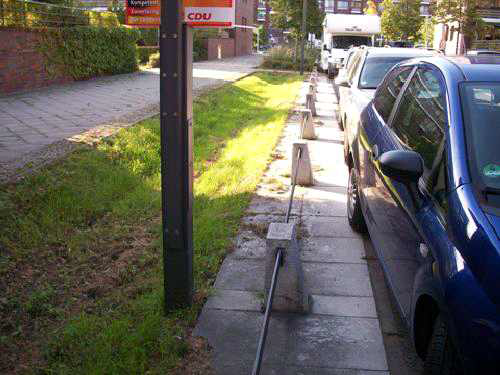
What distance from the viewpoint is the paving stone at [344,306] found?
4.27 meters

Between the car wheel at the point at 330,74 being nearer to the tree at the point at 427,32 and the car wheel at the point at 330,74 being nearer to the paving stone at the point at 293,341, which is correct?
the paving stone at the point at 293,341

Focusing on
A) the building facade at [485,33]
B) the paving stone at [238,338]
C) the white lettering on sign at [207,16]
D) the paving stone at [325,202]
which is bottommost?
the paving stone at [238,338]

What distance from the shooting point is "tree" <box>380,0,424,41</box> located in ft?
176

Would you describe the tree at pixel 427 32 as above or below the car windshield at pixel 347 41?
above

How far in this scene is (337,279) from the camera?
4848 mm

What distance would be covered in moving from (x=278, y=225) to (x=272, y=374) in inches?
47.4

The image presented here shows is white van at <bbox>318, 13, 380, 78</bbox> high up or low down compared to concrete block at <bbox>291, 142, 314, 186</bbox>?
up

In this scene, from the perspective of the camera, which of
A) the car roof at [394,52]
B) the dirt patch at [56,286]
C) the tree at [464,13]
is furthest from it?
the tree at [464,13]

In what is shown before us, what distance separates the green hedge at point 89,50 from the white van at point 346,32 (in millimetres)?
9469

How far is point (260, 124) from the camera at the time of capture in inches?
502

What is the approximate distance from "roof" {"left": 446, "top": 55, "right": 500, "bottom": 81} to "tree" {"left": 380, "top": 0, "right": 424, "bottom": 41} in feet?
171

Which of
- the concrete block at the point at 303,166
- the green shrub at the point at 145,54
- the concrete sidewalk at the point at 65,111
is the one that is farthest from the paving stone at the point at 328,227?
the green shrub at the point at 145,54

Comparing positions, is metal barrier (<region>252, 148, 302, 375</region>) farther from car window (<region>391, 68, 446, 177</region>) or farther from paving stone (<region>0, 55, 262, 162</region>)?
paving stone (<region>0, 55, 262, 162</region>)

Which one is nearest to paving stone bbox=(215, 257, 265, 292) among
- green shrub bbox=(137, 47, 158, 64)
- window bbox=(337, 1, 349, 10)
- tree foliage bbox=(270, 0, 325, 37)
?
green shrub bbox=(137, 47, 158, 64)
